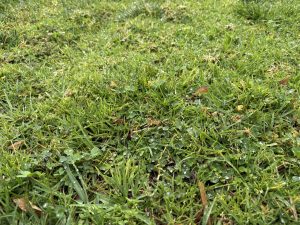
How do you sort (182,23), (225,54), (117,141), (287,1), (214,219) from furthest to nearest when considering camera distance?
(287,1), (182,23), (225,54), (117,141), (214,219)

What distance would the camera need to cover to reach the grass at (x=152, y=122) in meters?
1.85

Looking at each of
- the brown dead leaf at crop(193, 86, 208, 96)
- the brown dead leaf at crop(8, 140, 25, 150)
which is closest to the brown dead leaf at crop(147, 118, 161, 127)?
the brown dead leaf at crop(193, 86, 208, 96)

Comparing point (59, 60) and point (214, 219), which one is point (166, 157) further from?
point (59, 60)

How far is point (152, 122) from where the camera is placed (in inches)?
88.8

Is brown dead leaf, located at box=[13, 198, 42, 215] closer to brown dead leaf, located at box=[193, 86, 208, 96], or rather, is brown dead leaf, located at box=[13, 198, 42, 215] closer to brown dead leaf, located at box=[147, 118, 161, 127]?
brown dead leaf, located at box=[147, 118, 161, 127]

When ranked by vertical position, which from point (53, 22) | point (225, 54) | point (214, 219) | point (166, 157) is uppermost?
point (53, 22)

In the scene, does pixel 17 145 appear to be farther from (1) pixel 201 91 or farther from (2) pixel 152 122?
(1) pixel 201 91

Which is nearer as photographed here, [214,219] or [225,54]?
[214,219]

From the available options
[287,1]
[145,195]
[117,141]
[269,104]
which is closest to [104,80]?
[117,141]

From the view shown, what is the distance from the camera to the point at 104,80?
8.63 feet

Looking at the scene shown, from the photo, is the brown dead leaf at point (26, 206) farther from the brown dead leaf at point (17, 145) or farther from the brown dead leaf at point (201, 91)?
the brown dead leaf at point (201, 91)

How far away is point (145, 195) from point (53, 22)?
2.49 m

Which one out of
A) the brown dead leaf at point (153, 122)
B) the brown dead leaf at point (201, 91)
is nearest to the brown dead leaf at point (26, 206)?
the brown dead leaf at point (153, 122)

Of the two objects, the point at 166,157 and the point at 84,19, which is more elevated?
the point at 84,19
